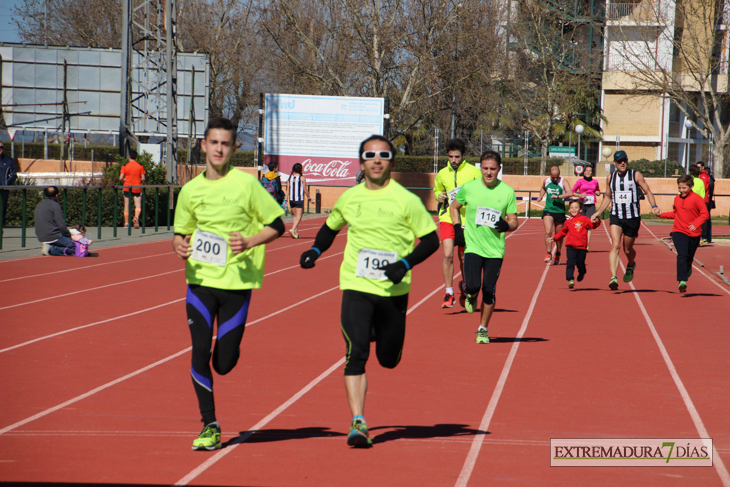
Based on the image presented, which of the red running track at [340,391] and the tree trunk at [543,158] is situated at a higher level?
the tree trunk at [543,158]

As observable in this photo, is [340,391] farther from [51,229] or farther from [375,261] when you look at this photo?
[51,229]

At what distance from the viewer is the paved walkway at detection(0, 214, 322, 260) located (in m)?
16.6

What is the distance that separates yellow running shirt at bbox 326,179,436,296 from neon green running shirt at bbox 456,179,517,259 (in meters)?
3.34

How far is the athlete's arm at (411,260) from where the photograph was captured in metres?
4.82

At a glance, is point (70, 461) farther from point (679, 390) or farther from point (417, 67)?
point (417, 67)

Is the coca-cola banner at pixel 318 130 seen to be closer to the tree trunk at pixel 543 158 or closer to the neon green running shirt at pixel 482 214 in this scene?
the tree trunk at pixel 543 158

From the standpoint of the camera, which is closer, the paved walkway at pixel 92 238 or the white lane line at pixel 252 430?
the white lane line at pixel 252 430

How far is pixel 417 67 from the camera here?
36938 mm

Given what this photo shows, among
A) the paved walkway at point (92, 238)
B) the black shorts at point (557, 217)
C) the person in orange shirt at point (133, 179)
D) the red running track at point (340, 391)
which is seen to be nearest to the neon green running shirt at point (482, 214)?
the red running track at point (340, 391)

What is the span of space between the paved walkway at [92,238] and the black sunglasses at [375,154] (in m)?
12.3

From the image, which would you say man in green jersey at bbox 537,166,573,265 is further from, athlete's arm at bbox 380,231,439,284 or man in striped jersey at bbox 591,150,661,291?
athlete's arm at bbox 380,231,439,284

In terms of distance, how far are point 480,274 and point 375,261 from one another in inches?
144

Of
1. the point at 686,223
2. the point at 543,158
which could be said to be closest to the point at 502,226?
the point at 686,223

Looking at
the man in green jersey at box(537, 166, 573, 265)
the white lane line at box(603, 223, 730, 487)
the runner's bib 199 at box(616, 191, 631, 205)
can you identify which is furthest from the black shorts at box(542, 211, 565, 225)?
the white lane line at box(603, 223, 730, 487)
